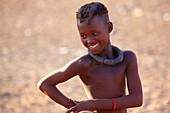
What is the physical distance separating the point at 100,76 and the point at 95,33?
299mm

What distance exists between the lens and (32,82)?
6785 millimetres

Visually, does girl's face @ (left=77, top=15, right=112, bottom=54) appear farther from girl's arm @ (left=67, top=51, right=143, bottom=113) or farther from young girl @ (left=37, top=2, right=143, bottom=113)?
girl's arm @ (left=67, top=51, right=143, bottom=113)

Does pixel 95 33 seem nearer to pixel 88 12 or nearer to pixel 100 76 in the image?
pixel 88 12

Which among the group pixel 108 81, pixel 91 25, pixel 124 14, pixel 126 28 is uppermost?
pixel 124 14

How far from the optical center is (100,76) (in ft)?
9.71

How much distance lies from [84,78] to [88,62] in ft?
0.44

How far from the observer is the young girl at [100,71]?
111 inches

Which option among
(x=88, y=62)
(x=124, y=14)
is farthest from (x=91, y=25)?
(x=124, y=14)

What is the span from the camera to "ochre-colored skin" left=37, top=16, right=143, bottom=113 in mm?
2818

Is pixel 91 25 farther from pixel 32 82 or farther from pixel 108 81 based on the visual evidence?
pixel 32 82

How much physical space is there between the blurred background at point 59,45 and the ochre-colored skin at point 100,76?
93.2 inches

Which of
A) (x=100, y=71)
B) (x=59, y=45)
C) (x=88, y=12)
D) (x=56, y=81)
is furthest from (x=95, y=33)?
(x=59, y=45)

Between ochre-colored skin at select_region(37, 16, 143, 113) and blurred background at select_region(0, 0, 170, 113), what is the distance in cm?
237

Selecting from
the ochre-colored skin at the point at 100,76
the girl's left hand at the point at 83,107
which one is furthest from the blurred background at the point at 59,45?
the girl's left hand at the point at 83,107
